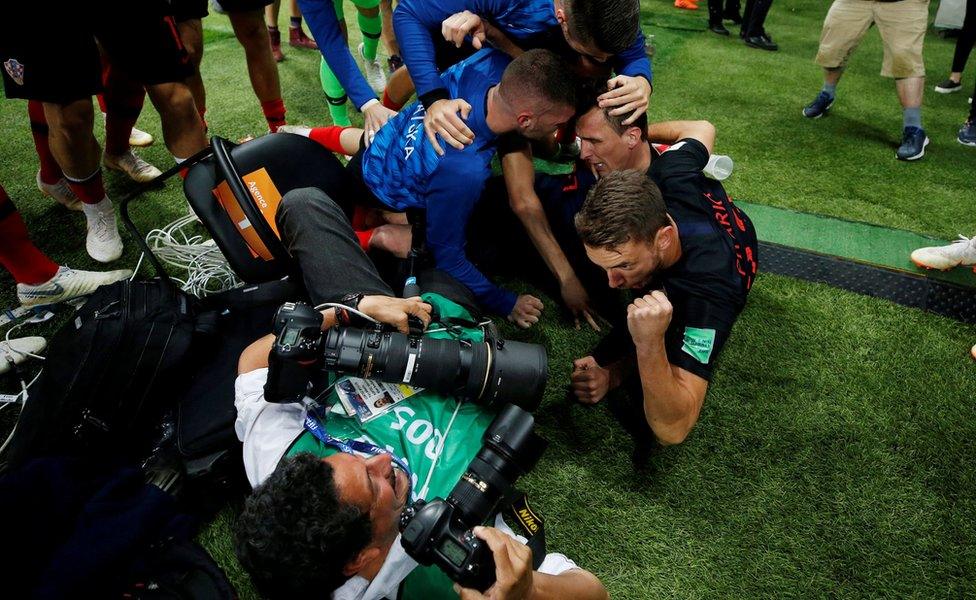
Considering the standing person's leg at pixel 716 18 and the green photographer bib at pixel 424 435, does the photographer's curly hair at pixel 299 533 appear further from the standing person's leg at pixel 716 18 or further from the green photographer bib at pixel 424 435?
the standing person's leg at pixel 716 18

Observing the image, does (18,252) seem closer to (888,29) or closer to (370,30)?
(370,30)

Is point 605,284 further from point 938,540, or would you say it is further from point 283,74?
point 283,74

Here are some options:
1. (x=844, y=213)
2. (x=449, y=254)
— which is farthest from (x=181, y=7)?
(x=844, y=213)

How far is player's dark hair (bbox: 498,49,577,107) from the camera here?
5.94ft

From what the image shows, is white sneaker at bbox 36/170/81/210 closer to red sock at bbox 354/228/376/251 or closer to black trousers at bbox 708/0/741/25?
red sock at bbox 354/228/376/251

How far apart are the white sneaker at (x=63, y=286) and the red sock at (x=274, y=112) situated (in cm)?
116

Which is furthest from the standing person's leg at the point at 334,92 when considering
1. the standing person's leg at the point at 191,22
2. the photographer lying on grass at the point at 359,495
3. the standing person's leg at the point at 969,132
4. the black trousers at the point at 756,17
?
the black trousers at the point at 756,17

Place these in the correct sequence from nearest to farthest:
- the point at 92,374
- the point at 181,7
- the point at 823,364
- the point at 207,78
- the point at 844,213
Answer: the point at 92,374 → the point at 823,364 → the point at 181,7 → the point at 844,213 → the point at 207,78

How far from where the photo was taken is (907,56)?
3.29 m

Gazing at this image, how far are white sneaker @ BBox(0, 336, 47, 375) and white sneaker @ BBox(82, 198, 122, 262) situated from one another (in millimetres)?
536

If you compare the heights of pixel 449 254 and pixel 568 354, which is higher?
pixel 449 254

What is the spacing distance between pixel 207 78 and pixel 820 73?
16.3 feet

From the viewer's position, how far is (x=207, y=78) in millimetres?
4141

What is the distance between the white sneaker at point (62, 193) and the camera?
263 centimetres
